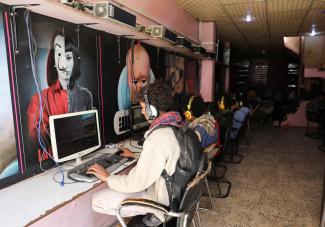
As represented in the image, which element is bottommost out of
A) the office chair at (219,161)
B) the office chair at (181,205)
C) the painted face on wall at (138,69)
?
the office chair at (219,161)

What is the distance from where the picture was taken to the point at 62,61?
209cm

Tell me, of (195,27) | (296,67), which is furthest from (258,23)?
(296,67)

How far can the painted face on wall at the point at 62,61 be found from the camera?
2021 millimetres

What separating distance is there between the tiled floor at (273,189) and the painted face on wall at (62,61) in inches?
71.1

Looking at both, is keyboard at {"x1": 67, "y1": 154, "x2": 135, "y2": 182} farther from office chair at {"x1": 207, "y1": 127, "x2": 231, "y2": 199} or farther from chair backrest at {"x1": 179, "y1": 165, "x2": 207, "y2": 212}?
office chair at {"x1": 207, "y1": 127, "x2": 231, "y2": 199}

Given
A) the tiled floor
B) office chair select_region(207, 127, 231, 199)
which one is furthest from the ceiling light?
office chair select_region(207, 127, 231, 199)

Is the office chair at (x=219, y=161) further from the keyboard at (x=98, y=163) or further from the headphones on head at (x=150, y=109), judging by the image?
the headphones on head at (x=150, y=109)

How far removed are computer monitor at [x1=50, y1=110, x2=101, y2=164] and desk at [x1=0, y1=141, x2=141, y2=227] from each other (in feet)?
0.56

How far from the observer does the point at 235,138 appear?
4.14 metres

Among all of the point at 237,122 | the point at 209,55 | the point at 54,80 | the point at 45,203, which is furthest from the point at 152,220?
the point at 209,55

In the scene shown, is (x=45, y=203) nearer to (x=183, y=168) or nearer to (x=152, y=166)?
(x=152, y=166)

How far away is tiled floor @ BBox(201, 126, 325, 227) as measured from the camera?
2.59 meters

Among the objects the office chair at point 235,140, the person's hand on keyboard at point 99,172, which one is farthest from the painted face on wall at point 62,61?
the office chair at point 235,140

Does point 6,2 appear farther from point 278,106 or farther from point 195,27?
point 278,106
